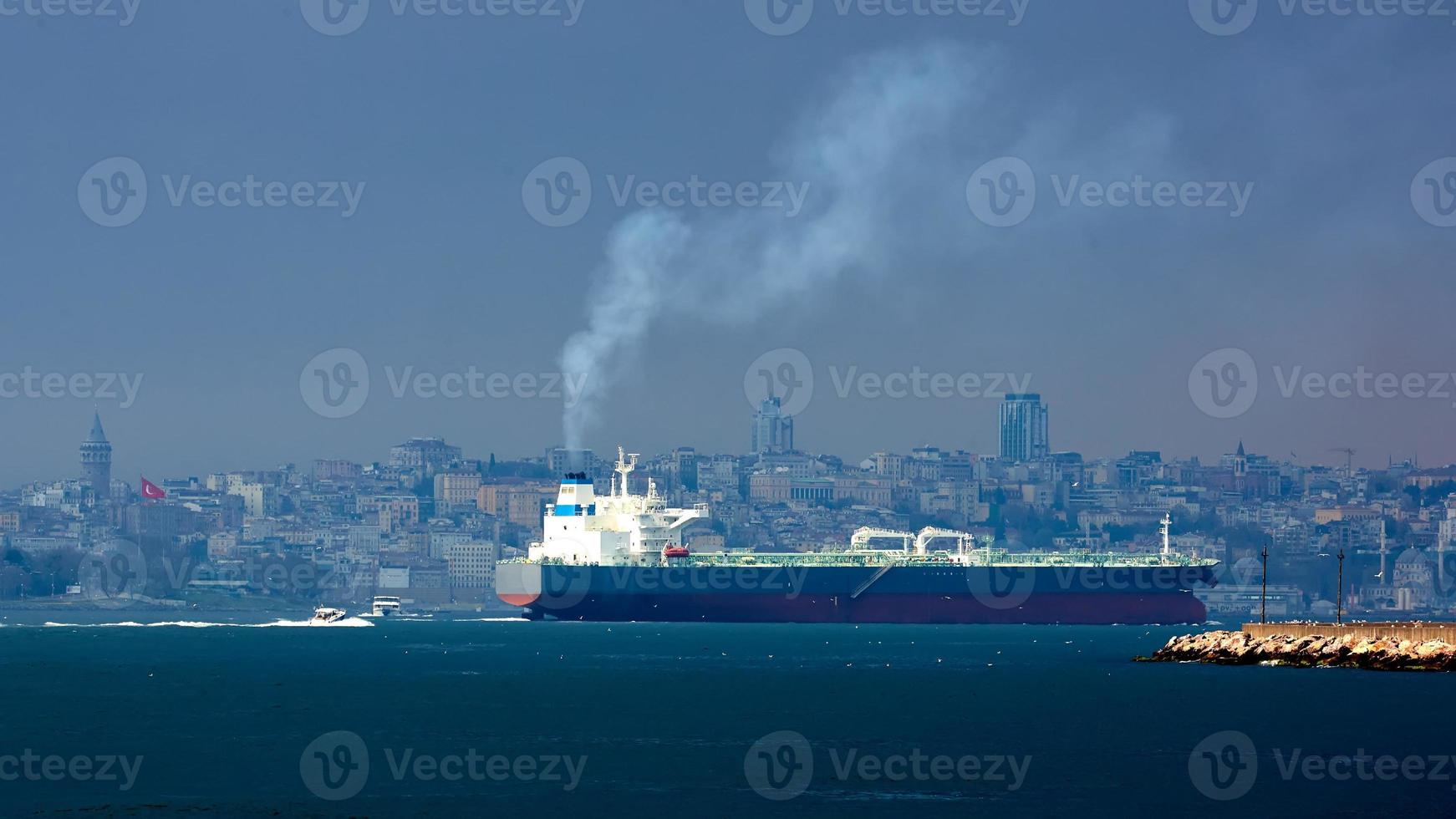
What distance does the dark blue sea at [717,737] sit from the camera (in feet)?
99.7


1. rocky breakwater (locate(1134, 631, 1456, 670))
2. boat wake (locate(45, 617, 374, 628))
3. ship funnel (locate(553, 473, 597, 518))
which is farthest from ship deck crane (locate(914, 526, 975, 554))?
rocky breakwater (locate(1134, 631, 1456, 670))

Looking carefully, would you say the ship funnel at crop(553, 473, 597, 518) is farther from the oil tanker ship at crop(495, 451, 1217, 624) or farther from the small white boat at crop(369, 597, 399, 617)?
the small white boat at crop(369, 597, 399, 617)

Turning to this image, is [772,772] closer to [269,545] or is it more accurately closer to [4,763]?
[4,763]

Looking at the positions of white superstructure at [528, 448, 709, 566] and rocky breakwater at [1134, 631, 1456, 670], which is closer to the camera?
rocky breakwater at [1134, 631, 1456, 670]

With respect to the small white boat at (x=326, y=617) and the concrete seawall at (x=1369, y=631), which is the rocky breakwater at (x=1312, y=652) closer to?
the concrete seawall at (x=1369, y=631)

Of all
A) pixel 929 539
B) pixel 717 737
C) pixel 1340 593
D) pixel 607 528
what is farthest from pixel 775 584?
pixel 717 737

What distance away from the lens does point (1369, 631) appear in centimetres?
5956

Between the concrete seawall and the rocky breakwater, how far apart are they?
0.40m

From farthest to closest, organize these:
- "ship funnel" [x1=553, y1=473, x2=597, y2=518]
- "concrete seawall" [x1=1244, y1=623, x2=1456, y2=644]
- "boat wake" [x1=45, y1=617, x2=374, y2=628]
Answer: "boat wake" [x1=45, y1=617, x2=374, y2=628] → "ship funnel" [x1=553, y1=473, x2=597, y2=518] → "concrete seawall" [x1=1244, y1=623, x2=1456, y2=644]

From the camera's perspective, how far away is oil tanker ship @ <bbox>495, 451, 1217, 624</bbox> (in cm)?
9419

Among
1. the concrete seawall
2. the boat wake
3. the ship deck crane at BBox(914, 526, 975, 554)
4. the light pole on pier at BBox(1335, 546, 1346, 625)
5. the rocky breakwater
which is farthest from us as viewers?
the boat wake

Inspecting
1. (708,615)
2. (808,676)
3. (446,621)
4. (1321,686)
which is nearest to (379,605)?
(446,621)

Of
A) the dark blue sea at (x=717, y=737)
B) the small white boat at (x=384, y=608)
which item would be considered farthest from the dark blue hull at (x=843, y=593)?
the small white boat at (x=384, y=608)

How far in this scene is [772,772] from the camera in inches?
1316
